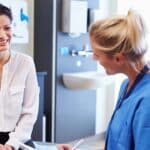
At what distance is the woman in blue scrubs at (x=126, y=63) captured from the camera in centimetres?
115

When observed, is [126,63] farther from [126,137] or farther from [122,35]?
[126,137]

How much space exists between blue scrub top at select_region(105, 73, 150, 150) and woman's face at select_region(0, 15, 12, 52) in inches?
31.8

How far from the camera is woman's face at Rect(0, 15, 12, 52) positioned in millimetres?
1812

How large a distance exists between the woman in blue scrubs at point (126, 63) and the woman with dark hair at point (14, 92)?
0.68 m

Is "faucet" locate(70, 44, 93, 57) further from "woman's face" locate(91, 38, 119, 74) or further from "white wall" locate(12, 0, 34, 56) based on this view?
"woman's face" locate(91, 38, 119, 74)

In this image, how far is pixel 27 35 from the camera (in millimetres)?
3086

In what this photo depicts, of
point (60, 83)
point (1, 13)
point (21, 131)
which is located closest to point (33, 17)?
point (60, 83)

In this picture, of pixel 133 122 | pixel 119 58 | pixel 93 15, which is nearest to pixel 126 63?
pixel 119 58

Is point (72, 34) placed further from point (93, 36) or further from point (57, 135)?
point (93, 36)

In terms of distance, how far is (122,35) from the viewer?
1.19m

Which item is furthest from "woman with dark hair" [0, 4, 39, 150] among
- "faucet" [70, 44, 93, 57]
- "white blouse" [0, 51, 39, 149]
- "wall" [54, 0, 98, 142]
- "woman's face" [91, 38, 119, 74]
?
"faucet" [70, 44, 93, 57]

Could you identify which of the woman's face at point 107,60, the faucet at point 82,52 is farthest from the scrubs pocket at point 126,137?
the faucet at point 82,52

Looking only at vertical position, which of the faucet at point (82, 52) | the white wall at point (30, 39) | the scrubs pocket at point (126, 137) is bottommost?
the scrubs pocket at point (126, 137)

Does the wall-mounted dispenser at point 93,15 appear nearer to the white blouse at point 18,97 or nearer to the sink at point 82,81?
the sink at point 82,81
